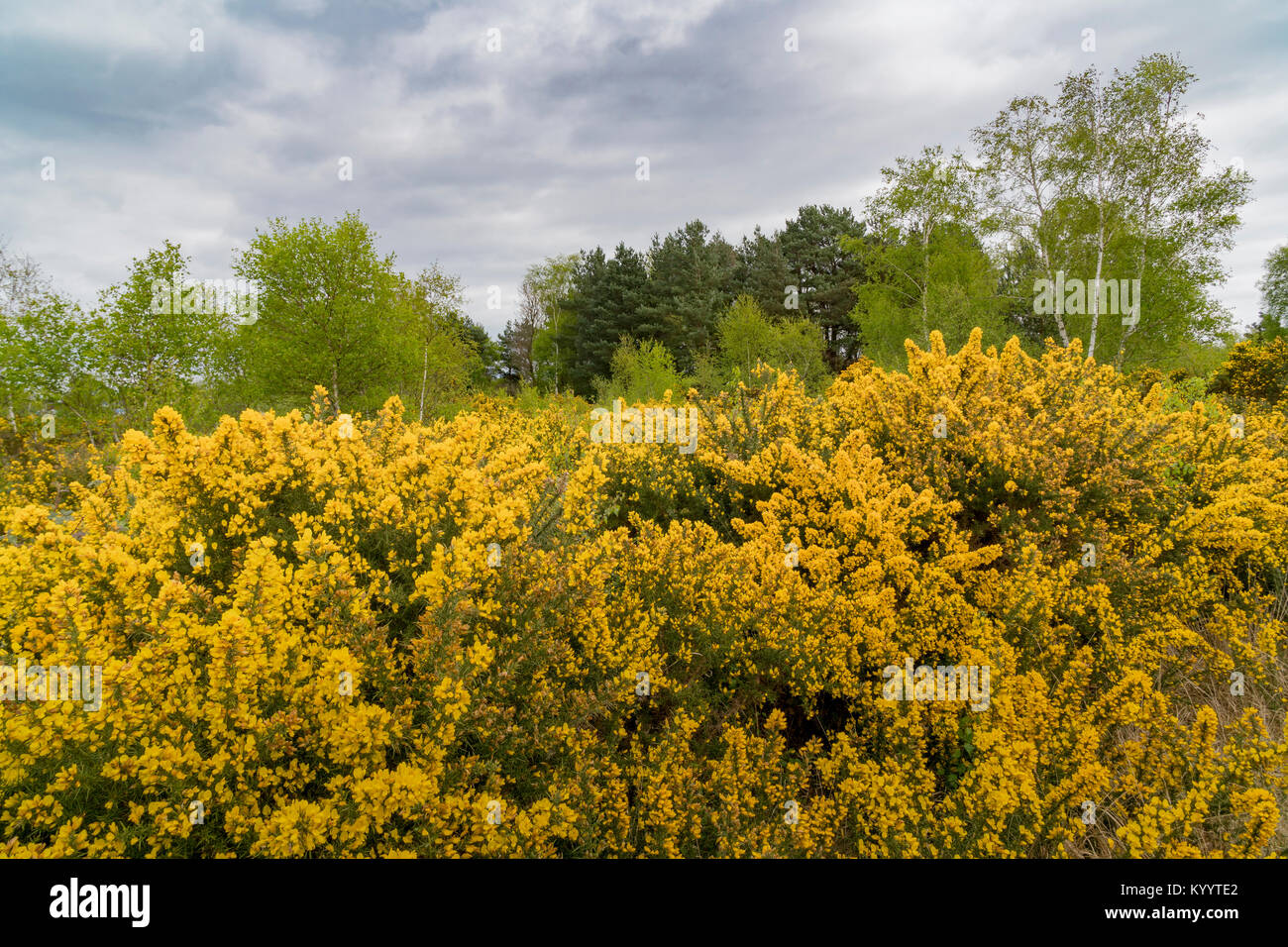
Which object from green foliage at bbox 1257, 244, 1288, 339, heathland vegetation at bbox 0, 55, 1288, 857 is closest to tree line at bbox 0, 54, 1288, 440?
heathland vegetation at bbox 0, 55, 1288, 857

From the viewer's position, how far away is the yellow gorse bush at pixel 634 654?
6.39 ft

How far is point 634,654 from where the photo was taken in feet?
9.93

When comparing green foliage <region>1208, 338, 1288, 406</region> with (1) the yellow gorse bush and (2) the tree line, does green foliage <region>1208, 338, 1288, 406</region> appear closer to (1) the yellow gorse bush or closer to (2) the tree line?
(2) the tree line

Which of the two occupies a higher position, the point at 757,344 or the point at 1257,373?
the point at 757,344

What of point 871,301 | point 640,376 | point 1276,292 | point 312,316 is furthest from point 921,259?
point 1276,292

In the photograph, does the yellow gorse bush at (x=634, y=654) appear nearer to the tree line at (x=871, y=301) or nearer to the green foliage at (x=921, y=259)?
the tree line at (x=871, y=301)

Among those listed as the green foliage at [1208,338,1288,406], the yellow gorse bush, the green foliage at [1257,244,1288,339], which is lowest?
the yellow gorse bush

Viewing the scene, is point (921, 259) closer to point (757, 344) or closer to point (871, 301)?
point (871, 301)

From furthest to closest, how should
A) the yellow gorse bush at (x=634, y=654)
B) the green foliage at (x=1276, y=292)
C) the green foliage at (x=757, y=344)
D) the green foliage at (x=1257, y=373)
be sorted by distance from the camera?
the green foliage at (x=1276, y=292), the green foliage at (x=757, y=344), the green foliage at (x=1257, y=373), the yellow gorse bush at (x=634, y=654)

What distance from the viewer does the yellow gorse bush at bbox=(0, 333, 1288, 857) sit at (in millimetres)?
1946

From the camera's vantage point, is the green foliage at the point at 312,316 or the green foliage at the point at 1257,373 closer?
the green foliage at the point at 1257,373

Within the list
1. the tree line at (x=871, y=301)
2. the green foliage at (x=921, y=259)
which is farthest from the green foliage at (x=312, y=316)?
the green foliage at (x=921, y=259)

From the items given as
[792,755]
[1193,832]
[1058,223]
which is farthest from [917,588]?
[1058,223]
